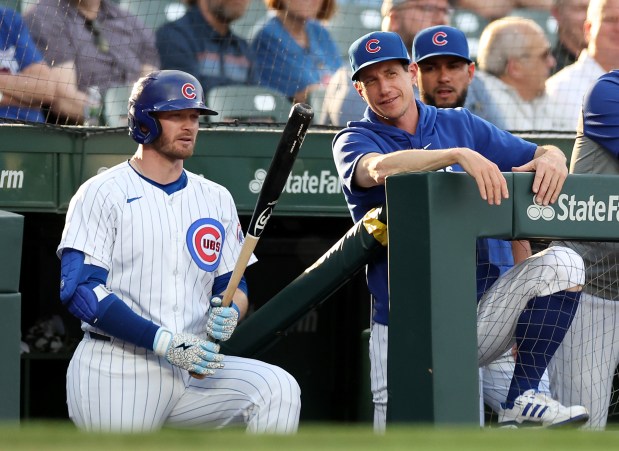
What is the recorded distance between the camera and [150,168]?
4.03 metres

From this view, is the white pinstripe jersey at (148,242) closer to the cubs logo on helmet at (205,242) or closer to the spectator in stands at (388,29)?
the cubs logo on helmet at (205,242)

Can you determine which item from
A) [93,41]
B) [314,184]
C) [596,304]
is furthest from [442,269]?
[93,41]

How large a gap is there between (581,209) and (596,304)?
613 mm

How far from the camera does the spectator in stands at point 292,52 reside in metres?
6.24

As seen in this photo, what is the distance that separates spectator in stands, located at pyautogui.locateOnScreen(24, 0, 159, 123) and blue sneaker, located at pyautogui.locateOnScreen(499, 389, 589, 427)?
3091 millimetres

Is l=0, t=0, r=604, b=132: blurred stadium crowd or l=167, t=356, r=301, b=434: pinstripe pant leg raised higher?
l=0, t=0, r=604, b=132: blurred stadium crowd

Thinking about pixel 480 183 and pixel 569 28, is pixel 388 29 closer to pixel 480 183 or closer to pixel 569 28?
pixel 569 28

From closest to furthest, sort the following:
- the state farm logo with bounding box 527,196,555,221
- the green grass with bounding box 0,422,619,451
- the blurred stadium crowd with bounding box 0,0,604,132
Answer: the green grass with bounding box 0,422,619,451 < the state farm logo with bounding box 527,196,555,221 < the blurred stadium crowd with bounding box 0,0,604,132

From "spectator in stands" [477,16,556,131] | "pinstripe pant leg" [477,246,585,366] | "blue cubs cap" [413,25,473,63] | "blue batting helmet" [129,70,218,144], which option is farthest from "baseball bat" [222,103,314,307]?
"spectator in stands" [477,16,556,131]

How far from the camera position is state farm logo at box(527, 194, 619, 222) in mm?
3482

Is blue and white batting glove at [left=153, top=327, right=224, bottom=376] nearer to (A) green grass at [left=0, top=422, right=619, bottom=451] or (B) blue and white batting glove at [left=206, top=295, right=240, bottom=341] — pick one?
(B) blue and white batting glove at [left=206, top=295, right=240, bottom=341]

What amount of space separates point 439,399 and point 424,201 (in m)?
0.53

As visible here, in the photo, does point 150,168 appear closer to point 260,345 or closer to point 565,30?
point 260,345

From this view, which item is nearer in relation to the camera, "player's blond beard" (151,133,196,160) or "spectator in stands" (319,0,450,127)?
"player's blond beard" (151,133,196,160)
